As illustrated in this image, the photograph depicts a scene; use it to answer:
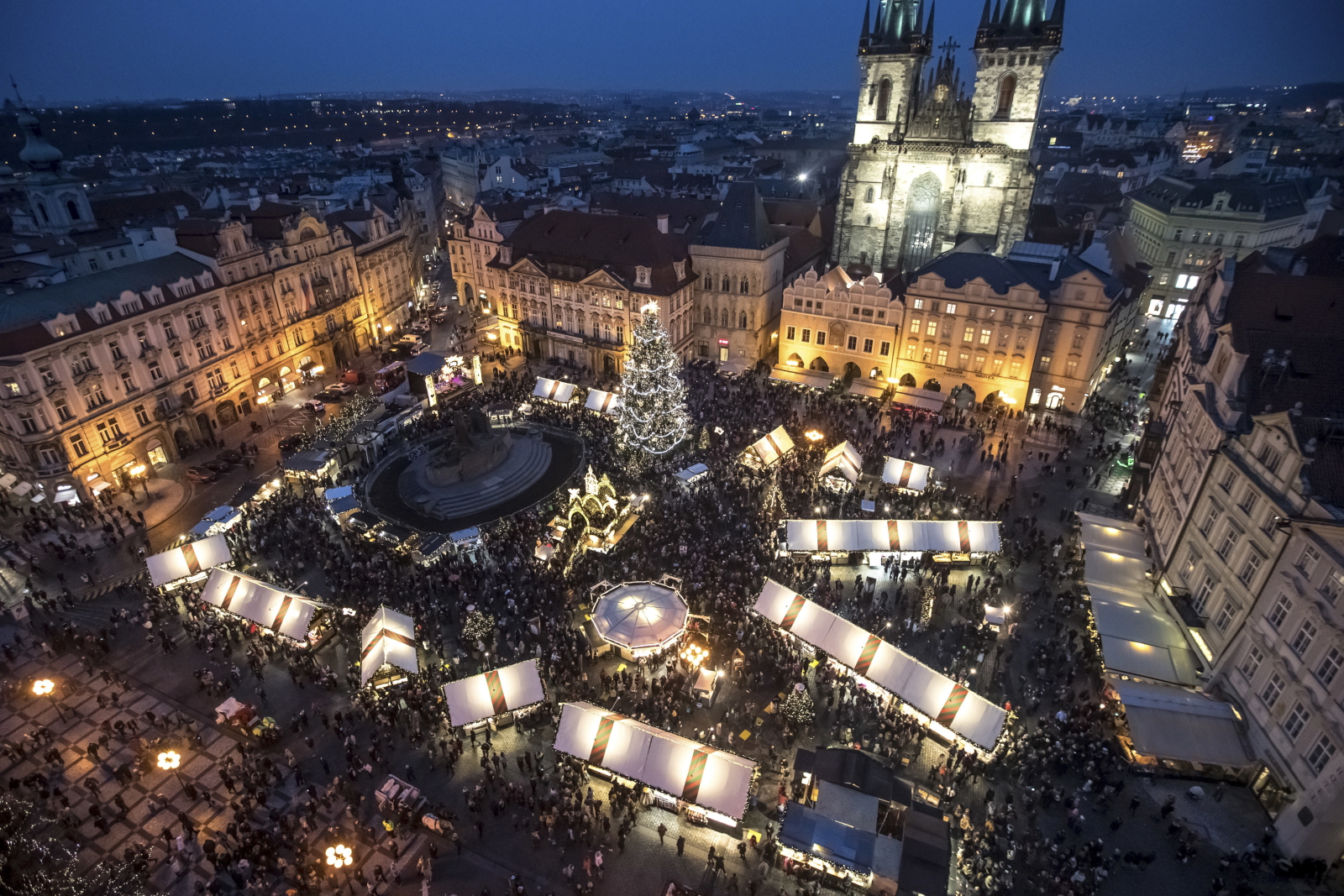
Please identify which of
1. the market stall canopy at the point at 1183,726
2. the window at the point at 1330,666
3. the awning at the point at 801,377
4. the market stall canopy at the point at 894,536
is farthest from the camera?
the awning at the point at 801,377

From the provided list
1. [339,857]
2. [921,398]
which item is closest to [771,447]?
[921,398]

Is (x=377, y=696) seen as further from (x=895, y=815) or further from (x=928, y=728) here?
(x=928, y=728)

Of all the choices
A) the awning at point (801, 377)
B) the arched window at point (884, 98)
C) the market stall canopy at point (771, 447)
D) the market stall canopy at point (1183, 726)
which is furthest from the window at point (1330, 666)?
the arched window at point (884, 98)

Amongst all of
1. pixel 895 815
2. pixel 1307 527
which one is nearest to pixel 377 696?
pixel 895 815

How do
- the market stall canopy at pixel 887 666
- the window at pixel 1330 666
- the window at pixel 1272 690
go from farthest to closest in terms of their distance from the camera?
the market stall canopy at pixel 887 666, the window at pixel 1272 690, the window at pixel 1330 666

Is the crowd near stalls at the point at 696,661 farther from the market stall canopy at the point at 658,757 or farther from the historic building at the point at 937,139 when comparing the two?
the historic building at the point at 937,139
